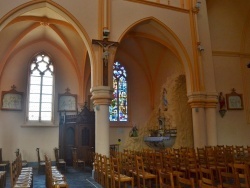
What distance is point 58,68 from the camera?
14.7 m

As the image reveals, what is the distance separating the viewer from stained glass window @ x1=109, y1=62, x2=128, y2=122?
50.8 feet

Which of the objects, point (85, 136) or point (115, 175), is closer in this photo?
point (115, 175)

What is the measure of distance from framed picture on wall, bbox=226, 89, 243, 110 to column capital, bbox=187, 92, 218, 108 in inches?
89.6

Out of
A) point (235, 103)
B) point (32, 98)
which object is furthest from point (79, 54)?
point (235, 103)

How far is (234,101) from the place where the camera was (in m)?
13.5

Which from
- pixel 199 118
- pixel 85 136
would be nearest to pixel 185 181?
pixel 199 118

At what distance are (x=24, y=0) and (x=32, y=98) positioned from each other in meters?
6.21

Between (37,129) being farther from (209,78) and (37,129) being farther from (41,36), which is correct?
(209,78)

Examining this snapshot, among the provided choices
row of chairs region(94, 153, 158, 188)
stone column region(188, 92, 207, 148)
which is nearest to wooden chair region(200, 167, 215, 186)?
row of chairs region(94, 153, 158, 188)

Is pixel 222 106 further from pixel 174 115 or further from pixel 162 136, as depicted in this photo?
pixel 162 136

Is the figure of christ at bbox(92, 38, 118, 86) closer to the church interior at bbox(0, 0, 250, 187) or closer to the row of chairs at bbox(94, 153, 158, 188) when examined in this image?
the church interior at bbox(0, 0, 250, 187)

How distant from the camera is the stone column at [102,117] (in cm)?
920

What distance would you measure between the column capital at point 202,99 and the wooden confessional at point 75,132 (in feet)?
17.3

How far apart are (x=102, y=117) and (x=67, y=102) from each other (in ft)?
18.1
